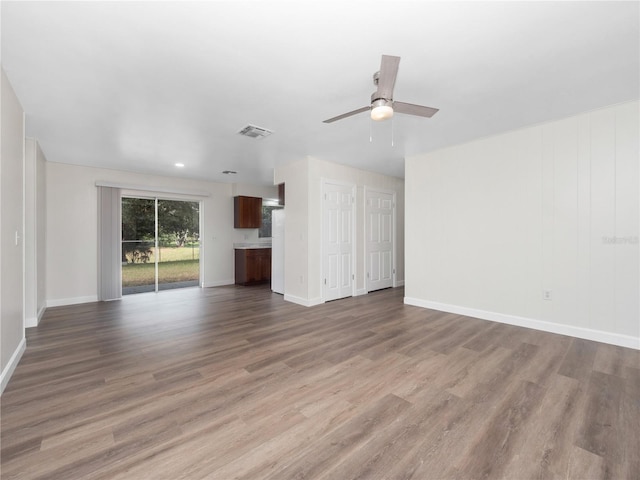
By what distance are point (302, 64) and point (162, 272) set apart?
227 inches

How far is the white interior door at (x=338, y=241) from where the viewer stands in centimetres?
502

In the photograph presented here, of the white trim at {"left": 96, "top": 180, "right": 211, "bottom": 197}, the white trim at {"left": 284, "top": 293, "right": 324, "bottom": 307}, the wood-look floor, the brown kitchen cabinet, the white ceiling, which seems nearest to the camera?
the wood-look floor

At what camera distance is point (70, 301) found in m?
5.05

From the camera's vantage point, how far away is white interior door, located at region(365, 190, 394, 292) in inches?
228

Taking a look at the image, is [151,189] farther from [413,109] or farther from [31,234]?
[413,109]

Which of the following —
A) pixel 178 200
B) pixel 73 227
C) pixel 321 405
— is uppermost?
pixel 178 200

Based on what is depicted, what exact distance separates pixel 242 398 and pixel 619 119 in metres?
4.52

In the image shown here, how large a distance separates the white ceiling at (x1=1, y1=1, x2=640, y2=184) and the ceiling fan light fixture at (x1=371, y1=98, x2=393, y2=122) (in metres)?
0.32

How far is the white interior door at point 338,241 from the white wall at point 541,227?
1305mm

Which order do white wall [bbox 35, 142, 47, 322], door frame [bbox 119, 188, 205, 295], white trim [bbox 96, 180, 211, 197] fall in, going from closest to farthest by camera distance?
white wall [bbox 35, 142, 47, 322]
white trim [bbox 96, 180, 211, 197]
door frame [bbox 119, 188, 205, 295]

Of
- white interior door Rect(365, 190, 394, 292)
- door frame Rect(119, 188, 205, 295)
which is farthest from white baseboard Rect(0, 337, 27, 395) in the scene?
white interior door Rect(365, 190, 394, 292)

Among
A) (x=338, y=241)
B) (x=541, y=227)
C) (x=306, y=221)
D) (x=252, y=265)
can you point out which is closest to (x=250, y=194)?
(x=252, y=265)

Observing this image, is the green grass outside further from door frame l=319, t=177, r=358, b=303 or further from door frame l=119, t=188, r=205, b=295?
door frame l=319, t=177, r=358, b=303

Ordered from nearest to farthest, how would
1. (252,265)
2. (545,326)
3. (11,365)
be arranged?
1. (11,365)
2. (545,326)
3. (252,265)
